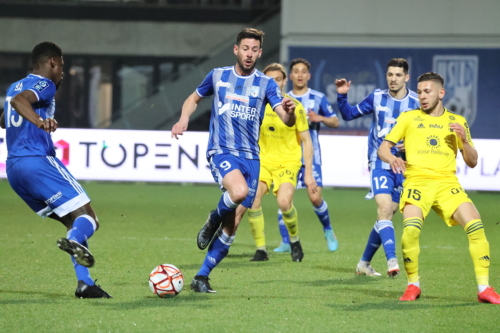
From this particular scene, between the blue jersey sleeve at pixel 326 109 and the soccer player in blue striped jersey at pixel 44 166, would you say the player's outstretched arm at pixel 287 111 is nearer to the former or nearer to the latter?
the soccer player in blue striped jersey at pixel 44 166

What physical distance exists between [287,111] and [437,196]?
49.1 inches

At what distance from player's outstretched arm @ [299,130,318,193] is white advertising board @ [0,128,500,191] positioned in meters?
5.66

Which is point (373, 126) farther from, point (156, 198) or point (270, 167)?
point (156, 198)

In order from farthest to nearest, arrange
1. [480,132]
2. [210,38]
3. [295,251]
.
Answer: [210,38], [480,132], [295,251]

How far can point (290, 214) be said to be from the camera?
7988 mm

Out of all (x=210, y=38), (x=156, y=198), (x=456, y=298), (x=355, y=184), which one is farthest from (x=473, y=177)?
(x=210, y=38)

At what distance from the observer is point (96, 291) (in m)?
5.44

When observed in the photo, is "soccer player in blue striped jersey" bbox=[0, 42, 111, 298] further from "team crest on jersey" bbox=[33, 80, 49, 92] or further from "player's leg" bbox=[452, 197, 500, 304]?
"player's leg" bbox=[452, 197, 500, 304]

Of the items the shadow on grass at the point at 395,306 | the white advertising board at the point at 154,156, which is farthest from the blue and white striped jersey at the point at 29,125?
the white advertising board at the point at 154,156

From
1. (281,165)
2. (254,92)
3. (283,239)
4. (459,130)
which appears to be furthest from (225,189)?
(283,239)

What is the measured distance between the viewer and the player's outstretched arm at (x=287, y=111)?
5461 mm

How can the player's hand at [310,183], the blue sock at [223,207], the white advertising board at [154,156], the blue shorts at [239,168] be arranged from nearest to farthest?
the blue sock at [223,207]
the blue shorts at [239,168]
the player's hand at [310,183]
the white advertising board at [154,156]

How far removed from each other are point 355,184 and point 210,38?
10767 millimetres

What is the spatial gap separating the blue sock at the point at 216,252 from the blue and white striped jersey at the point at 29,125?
142 centimetres
